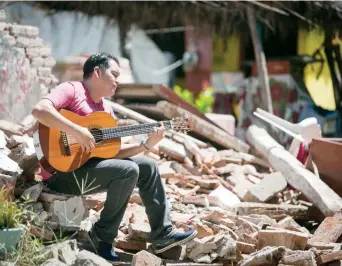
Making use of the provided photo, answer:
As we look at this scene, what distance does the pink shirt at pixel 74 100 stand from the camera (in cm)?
535

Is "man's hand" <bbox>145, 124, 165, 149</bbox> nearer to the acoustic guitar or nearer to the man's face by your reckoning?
the acoustic guitar

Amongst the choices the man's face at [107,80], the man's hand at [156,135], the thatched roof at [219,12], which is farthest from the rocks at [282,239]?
the thatched roof at [219,12]

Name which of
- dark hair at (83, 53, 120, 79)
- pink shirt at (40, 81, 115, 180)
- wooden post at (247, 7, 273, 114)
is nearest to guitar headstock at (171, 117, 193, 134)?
pink shirt at (40, 81, 115, 180)

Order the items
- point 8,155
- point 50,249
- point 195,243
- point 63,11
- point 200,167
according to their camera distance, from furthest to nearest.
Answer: point 63,11, point 200,167, point 8,155, point 195,243, point 50,249

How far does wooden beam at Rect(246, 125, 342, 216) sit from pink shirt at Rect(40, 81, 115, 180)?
2.81 m

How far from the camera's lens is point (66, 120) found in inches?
204

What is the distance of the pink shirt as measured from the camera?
211 inches

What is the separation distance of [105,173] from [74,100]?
0.65 metres

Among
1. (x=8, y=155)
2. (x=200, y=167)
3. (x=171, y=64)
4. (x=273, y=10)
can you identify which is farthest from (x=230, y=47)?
(x=8, y=155)

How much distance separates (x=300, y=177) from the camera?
25.8ft

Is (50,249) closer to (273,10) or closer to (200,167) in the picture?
(200,167)

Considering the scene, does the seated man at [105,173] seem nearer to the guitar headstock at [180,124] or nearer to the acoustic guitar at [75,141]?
the acoustic guitar at [75,141]

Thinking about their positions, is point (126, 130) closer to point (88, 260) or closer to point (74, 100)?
point (74, 100)

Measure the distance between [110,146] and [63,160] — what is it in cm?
44
